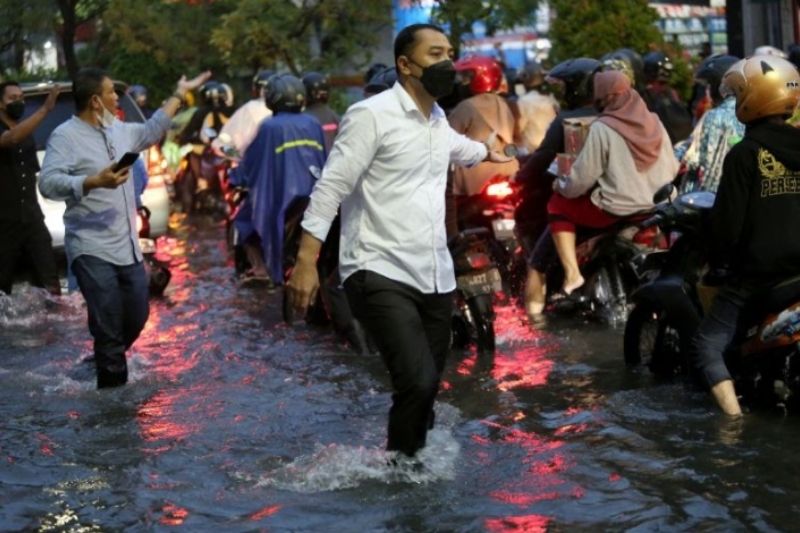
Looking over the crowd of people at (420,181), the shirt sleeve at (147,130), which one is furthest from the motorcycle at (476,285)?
the shirt sleeve at (147,130)

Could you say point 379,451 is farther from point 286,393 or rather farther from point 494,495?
point 286,393

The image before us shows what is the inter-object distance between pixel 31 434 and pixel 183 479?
150cm

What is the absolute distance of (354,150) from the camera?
22.2 feet

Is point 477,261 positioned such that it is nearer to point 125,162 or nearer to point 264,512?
point 125,162

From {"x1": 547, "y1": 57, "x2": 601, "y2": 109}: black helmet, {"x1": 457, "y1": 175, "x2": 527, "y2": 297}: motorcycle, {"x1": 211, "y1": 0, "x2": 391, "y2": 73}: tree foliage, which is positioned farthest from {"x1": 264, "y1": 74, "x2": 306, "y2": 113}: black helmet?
{"x1": 211, "y1": 0, "x2": 391, "y2": 73}: tree foliage

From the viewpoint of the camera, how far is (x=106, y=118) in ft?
30.8

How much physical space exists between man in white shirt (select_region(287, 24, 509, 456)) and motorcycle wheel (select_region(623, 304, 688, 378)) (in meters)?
2.25

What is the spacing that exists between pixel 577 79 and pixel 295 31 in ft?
49.7

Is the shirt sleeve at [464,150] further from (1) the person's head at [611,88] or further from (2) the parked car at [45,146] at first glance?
(2) the parked car at [45,146]

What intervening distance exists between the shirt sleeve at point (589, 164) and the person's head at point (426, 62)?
3889 millimetres

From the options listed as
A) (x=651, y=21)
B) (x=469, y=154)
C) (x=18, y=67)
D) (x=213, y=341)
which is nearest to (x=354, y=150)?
(x=469, y=154)

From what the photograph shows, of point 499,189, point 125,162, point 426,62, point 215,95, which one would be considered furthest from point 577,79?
point 215,95

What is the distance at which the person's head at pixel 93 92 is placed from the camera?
364 inches

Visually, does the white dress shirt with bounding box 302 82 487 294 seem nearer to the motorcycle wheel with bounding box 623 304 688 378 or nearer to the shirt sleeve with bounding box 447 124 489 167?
the shirt sleeve with bounding box 447 124 489 167
